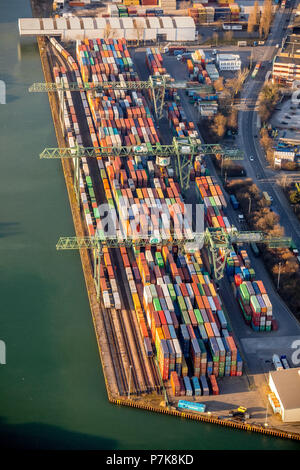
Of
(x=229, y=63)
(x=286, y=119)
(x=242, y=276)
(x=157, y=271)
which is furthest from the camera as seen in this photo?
(x=229, y=63)

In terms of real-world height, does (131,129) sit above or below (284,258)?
above

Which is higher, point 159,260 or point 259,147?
point 259,147

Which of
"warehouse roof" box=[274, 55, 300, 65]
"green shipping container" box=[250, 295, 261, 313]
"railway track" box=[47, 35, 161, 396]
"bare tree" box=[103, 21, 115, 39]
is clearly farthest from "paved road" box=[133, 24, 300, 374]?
"bare tree" box=[103, 21, 115, 39]

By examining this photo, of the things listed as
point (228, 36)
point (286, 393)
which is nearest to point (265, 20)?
point (228, 36)

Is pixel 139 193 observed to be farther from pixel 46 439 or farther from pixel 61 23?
pixel 61 23

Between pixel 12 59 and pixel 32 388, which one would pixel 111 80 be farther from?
pixel 32 388

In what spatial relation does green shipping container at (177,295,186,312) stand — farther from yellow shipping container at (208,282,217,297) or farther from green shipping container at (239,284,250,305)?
green shipping container at (239,284,250,305)

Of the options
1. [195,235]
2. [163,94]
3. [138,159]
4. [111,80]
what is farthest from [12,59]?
[195,235]
